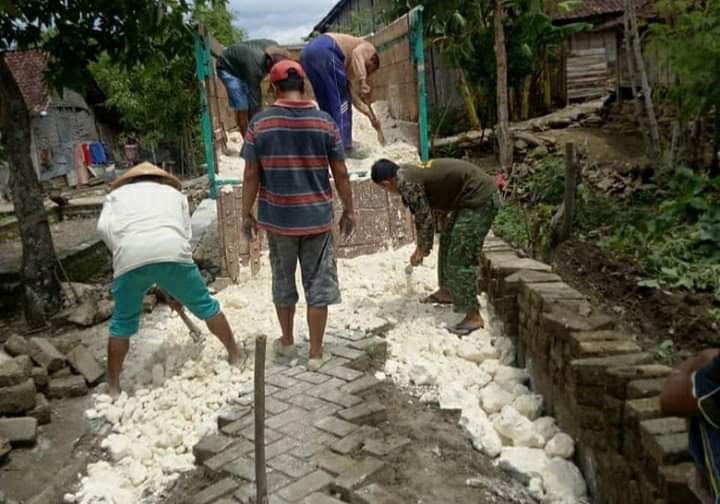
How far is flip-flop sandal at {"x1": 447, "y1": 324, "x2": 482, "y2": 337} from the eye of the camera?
4.25 m

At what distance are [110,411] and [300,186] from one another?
171 centimetres

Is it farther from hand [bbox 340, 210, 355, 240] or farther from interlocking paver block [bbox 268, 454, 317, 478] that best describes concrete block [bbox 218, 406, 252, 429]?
hand [bbox 340, 210, 355, 240]

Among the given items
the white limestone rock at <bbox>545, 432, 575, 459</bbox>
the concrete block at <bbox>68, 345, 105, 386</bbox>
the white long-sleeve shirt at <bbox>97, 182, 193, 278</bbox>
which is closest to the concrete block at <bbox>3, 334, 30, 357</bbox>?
the concrete block at <bbox>68, 345, 105, 386</bbox>

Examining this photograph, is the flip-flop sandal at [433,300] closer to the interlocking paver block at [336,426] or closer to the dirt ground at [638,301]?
the dirt ground at [638,301]

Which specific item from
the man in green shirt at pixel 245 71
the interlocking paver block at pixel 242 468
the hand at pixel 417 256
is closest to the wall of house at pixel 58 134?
the man in green shirt at pixel 245 71

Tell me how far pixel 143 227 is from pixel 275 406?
Result: 4.18ft

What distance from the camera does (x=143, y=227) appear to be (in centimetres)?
371

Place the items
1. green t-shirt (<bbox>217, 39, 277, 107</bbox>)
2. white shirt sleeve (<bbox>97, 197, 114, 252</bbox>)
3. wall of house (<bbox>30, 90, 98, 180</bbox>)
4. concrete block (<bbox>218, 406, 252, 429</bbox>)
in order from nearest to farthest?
concrete block (<bbox>218, 406, 252, 429</bbox>) < white shirt sleeve (<bbox>97, 197, 114, 252</bbox>) < green t-shirt (<bbox>217, 39, 277, 107</bbox>) < wall of house (<bbox>30, 90, 98, 180</bbox>)

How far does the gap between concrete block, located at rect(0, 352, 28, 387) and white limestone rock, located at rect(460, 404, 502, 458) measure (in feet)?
8.45

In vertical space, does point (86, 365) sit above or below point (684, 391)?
below

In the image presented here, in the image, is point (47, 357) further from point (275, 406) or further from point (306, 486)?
point (306, 486)

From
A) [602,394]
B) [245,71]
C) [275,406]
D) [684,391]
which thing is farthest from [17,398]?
[245,71]

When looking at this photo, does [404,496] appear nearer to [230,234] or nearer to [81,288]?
[230,234]

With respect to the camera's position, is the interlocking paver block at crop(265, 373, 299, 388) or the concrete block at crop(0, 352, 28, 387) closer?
the interlocking paver block at crop(265, 373, 299, 388)
